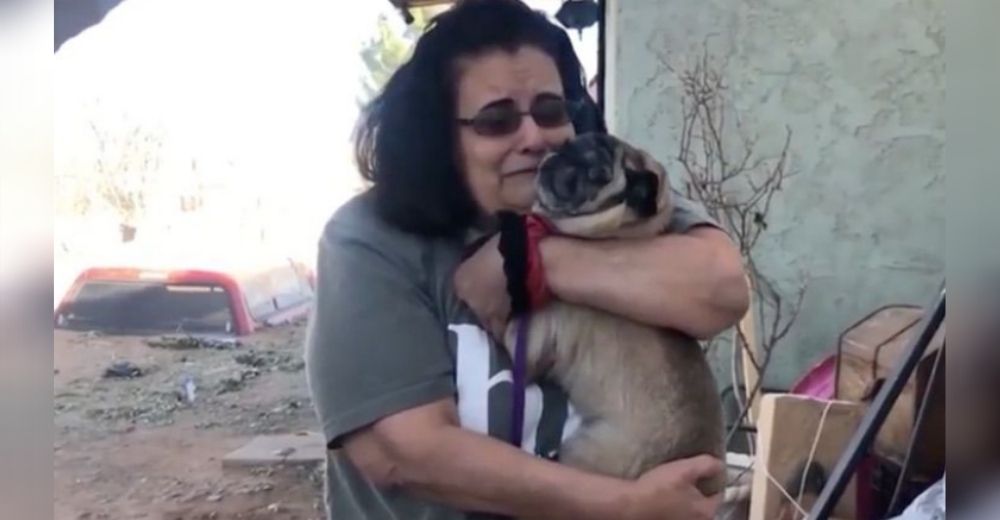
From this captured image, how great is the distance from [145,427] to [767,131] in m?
0.74

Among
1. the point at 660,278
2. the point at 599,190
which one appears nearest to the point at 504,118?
the point at 599,190

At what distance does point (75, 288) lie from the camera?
1539 millimetres

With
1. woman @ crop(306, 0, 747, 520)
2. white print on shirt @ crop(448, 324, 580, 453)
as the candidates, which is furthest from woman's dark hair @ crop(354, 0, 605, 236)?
white print on shirt @ crop(448, 324, 580, 453)

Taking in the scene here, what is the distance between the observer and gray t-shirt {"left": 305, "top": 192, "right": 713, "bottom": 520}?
1.50 m

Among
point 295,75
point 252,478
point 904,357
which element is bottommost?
point 252,478

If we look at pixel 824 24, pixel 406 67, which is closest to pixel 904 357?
pixel 824 24

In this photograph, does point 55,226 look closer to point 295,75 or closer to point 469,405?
point 295,75

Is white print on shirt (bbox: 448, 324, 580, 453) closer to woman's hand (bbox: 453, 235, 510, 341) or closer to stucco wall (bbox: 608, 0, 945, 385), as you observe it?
woman's hand (bbox: 453, 235, 510, 341)

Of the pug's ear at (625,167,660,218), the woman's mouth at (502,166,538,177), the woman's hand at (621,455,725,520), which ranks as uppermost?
the woman's mouth at (502,166,538,177)

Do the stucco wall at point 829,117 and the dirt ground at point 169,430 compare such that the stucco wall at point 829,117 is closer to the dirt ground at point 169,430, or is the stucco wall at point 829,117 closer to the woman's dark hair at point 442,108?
the woman's dark hair at point 442,108

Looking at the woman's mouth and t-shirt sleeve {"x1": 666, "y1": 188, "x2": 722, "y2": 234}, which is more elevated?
the woman's mouth

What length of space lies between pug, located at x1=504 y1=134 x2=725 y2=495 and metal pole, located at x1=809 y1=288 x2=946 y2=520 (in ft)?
0.52

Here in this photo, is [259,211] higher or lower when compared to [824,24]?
lower

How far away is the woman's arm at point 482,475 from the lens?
4.96ft
